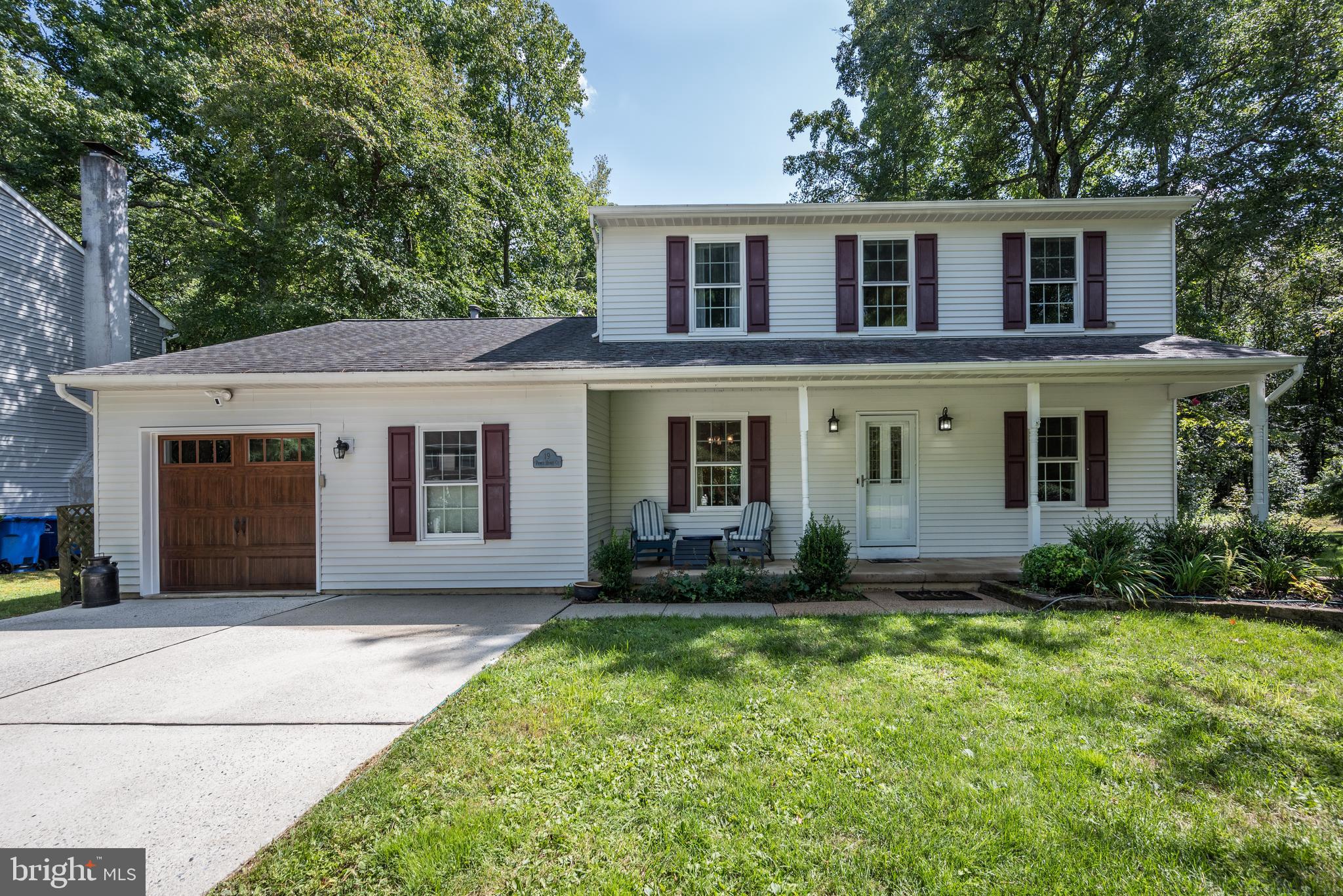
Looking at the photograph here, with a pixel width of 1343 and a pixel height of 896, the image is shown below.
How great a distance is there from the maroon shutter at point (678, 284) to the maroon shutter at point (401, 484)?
4.10m

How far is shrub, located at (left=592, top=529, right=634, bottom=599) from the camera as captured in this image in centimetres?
680

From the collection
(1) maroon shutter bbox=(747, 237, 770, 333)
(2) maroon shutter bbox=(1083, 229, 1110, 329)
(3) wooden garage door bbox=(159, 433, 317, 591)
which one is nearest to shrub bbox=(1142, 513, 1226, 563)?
(2) maroon shutter bbox=(1083, 229, 1110, 329)

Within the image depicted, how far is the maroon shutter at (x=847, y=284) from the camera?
8641 millimetres

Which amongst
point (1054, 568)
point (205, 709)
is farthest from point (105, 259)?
point (1054, 568)

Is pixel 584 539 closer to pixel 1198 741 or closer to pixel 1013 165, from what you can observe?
pixel 1198 741

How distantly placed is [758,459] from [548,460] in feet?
10.6

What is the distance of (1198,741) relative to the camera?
9.95 ft

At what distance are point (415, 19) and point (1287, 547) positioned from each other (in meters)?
23.4

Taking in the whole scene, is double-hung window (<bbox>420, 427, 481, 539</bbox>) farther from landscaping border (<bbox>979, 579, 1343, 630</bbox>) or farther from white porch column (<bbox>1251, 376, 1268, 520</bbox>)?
white porch column (<bbox>1251, 376, 1268, 520</bbox>)

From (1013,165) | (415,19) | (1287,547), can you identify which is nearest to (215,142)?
(415,19)

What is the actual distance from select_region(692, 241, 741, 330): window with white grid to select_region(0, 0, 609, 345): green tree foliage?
31.6 ft

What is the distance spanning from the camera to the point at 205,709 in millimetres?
3764

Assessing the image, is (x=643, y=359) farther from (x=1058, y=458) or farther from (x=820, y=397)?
(x=1058, y=458)

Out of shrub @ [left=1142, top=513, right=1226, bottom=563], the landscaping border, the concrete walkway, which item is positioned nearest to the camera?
the landscaping border
